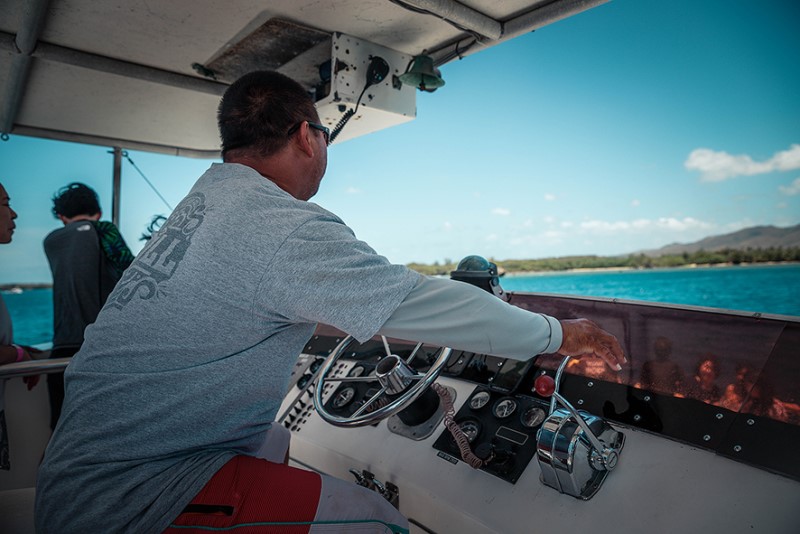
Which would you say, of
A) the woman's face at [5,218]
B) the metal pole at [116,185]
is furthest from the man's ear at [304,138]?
the metal pole at [116,185]

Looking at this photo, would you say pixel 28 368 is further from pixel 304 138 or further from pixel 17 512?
pixel 304 138

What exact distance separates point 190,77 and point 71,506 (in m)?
2.64

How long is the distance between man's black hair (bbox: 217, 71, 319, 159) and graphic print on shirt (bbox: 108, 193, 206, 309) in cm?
22

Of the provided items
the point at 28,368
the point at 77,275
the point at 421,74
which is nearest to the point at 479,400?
the point at 421,74

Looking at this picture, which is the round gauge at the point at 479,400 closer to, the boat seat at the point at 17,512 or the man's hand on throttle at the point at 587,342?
the man's hand on throttle at the point at 587,342

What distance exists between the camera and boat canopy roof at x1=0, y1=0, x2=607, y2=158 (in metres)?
2.21

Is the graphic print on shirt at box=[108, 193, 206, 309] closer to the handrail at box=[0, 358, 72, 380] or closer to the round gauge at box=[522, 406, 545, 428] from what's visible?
the round gauge at box=[522, 406, 545, 428]

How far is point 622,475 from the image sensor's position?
1341 millimetres

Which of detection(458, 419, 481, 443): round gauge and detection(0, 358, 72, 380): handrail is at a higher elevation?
detection(0, 358, 72, 380): handrail

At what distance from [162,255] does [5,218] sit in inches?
71.8

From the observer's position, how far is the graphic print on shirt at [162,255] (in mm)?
1044

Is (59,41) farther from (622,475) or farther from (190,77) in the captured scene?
(622,475)

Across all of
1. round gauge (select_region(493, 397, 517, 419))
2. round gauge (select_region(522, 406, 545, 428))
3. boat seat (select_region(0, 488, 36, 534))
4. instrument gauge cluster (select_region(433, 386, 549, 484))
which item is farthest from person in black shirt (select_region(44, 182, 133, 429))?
round gauge (select_region(522, 406, 545, 428))

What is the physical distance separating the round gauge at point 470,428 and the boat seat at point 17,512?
1299 millimetres
